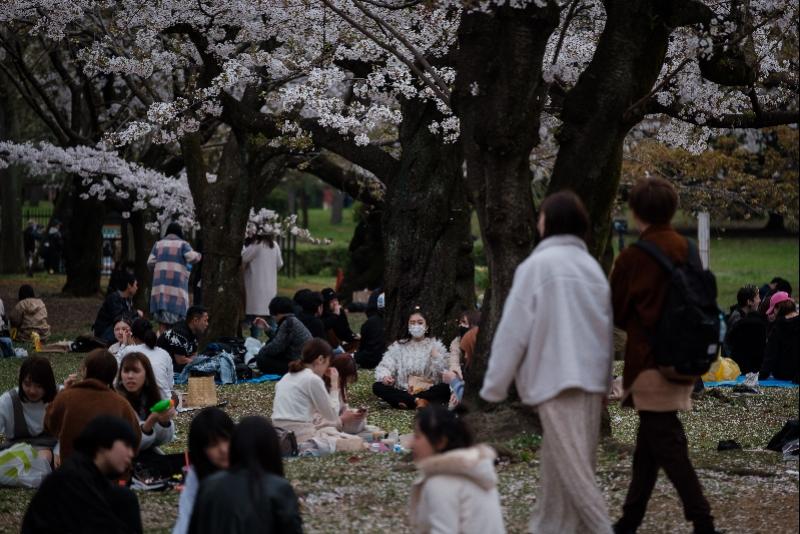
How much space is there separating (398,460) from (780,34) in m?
4.80

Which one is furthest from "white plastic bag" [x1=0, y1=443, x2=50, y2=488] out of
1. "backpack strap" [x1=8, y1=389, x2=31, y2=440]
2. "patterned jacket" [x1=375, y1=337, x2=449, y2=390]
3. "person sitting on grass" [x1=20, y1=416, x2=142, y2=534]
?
"patterned jacket" [x1=375, y1=337, x2=449, y2=390]

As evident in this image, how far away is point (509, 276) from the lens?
901 centimetres

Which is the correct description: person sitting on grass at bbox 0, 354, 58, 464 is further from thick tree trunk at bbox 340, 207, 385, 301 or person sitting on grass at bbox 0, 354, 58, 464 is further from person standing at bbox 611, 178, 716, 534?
thick tree trunk at bbox 340, 207, 385, 301

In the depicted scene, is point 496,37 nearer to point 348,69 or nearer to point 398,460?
point 398,460

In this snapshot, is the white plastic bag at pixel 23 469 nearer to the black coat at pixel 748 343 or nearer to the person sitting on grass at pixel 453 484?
the person sitting on grass at pixel 453 484

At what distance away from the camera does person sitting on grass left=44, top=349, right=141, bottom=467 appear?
8.15m

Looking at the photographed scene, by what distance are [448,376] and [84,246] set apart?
→ 60.1 feet

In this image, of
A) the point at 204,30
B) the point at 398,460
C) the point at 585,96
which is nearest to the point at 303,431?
the point at 398,460

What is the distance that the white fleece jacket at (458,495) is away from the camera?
5.23 meters

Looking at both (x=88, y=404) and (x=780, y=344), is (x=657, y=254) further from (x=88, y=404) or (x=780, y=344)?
(x=780, y=344)

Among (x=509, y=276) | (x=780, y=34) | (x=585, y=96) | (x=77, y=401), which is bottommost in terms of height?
(x=77, y=401)

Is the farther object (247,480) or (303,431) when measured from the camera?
(303,431)

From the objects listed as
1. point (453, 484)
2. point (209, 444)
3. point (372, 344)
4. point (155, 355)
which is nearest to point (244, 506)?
point (453, 484)

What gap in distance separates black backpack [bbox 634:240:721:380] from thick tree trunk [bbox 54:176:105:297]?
23815 mm
